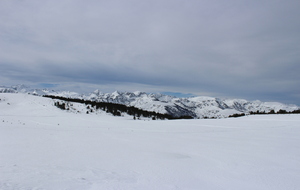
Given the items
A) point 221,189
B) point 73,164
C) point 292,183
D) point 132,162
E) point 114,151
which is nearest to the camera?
point 221,189

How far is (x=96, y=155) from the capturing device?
598 centimetres

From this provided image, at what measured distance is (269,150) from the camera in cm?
677

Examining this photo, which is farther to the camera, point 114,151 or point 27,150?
point 114,151

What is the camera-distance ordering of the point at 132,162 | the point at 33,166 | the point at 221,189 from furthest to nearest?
the point at 132,162, the point at 33,166, the point at 221,189

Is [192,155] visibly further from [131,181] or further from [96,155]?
[96,155]

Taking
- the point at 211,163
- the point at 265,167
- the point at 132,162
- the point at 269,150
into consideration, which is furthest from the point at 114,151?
the point at 269,150

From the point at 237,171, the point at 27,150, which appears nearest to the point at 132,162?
the point at 237,171

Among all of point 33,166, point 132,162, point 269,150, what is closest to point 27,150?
point 33,166

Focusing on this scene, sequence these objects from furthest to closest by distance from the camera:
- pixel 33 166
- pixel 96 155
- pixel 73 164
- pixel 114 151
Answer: pixel 114 151
pixel 96 155
pixel 73 164
pixel 33 166

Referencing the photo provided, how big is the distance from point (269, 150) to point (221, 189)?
14.9 feet

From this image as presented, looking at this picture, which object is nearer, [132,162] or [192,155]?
[132,162]

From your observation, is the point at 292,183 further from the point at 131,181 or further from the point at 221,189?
the point at 131,181

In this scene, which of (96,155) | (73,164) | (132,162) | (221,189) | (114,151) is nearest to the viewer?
(221,189)

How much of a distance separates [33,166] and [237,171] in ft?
19.2
